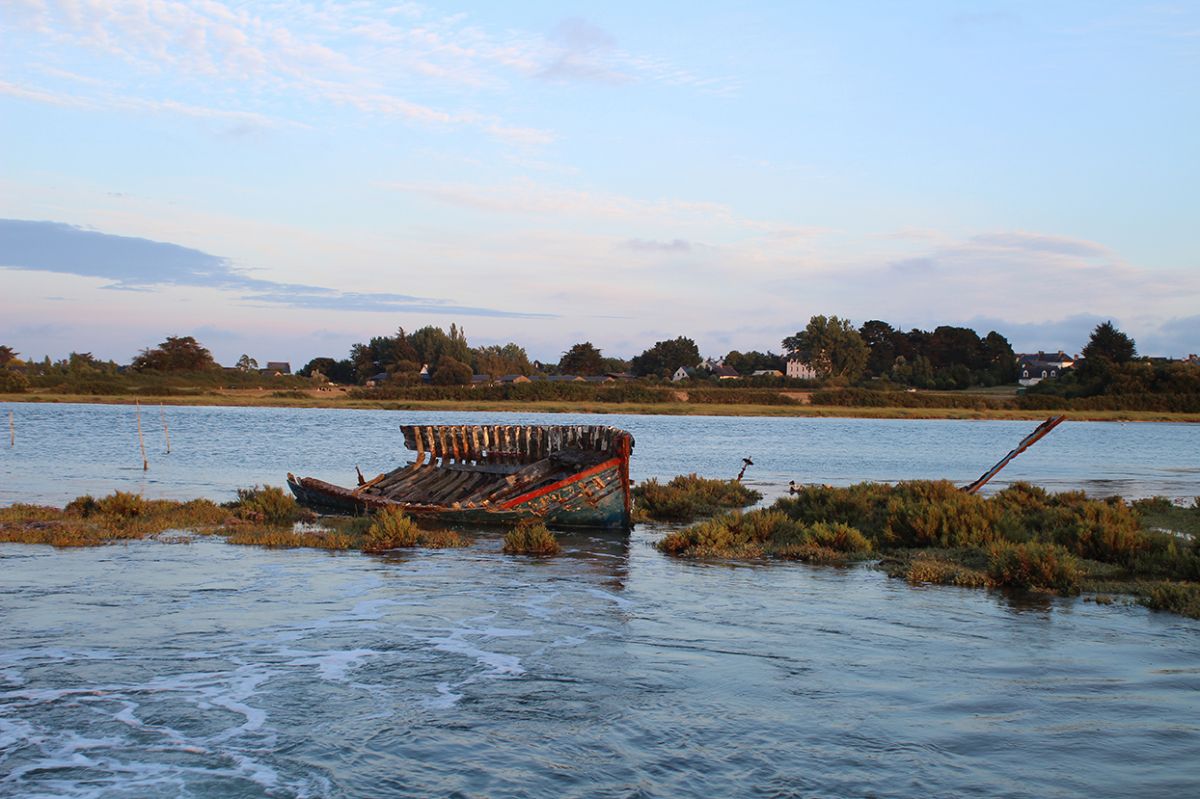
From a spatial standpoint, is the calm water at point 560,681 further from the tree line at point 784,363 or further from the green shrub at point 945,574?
the tree line at point 784,363

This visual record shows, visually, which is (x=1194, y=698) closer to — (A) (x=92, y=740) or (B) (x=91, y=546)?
(A) (x=92, y=740)

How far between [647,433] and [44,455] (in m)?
36.4

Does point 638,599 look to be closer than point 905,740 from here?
No

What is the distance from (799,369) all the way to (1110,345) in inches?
1783

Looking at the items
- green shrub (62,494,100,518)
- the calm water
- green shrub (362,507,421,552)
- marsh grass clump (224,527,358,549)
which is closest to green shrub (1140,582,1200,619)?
the calm water

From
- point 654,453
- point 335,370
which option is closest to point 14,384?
point 335,370

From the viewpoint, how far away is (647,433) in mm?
68312

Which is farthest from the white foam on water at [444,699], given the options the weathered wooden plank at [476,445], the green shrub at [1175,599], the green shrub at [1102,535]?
the weathered wooden plank at [476,445]

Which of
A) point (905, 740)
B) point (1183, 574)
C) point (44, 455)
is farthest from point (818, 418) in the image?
point (905, 740)

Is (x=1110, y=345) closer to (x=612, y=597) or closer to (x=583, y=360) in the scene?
(x=583, y=360)

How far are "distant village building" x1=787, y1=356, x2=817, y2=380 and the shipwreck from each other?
125 m

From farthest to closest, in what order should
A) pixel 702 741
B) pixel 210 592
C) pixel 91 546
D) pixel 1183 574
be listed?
pixel 91 546
pixel 1183 574
pixel 210 592
pixel 702 741

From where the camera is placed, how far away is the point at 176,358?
399 ft

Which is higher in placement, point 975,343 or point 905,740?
point 975,343
